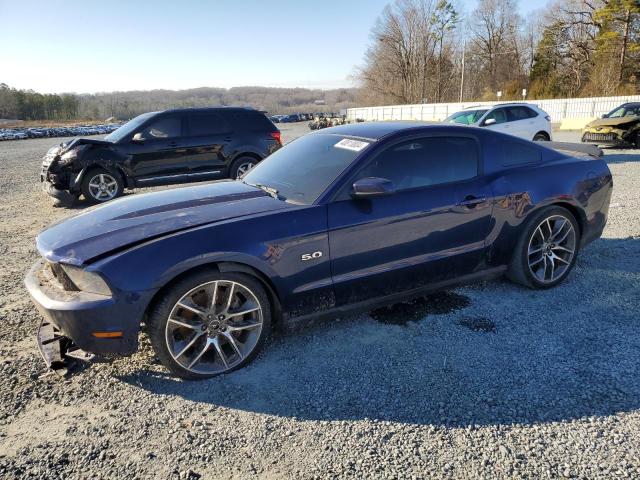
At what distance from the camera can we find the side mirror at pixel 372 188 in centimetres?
304

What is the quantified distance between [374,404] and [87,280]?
1.85 metres

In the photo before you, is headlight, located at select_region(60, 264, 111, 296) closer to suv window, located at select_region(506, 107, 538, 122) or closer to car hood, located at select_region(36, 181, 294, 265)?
car hood, located at select_region(36, 181, 294, 265)

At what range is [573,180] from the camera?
4055 mm

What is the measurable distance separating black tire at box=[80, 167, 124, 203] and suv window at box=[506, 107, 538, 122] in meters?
10.0

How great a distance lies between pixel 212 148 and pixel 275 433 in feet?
25.2

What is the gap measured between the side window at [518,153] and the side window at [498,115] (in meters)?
8.34

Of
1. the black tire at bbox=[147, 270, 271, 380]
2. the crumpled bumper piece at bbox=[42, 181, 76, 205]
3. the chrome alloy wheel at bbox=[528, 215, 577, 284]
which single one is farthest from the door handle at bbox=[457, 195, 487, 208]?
the crumpled bumper piece at bbox=[42, 181, 76, 205]

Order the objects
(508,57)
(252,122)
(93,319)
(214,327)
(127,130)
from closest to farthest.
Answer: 1. (93,319)
2. (214,327)
3. (127,130)
4. (252,122)
5. (508,57)

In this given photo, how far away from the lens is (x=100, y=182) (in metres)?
8.54

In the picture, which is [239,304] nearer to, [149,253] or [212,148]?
[149,253]

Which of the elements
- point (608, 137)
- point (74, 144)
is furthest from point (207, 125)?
point (608, 137)

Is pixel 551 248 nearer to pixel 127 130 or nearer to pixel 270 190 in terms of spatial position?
pixel 270 190

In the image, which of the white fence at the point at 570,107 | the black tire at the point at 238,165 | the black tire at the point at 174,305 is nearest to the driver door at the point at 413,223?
the black tire at the point at 174,305

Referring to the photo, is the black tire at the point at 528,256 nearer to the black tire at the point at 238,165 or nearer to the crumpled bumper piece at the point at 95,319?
the crumpled bumper piece at the point at 95,319
